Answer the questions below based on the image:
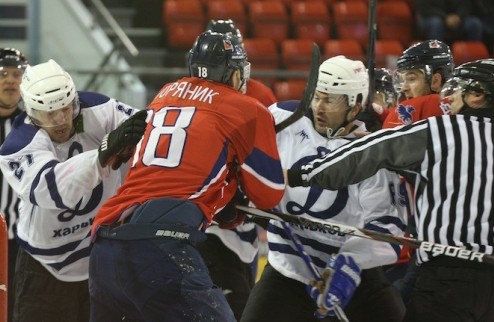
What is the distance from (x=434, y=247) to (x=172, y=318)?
0.81 meters

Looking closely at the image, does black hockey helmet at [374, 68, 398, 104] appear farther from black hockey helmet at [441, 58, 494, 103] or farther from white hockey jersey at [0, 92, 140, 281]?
black hockey helmet at [441, 58, 494, 103]

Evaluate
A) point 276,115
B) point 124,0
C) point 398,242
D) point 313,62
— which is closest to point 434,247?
point 398,242

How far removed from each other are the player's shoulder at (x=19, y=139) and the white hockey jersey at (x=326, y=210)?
2.95ft

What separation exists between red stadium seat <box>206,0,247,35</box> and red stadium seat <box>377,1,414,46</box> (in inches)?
47.1

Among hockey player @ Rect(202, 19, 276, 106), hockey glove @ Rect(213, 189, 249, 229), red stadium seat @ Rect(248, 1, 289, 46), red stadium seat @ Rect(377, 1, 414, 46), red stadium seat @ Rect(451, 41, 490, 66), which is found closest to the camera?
hockey glove @ Rect(213, 189, 249, 229)

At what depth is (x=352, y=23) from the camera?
9.23 m

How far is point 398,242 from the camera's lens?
347 centimetres

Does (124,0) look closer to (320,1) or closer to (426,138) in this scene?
(320,1)

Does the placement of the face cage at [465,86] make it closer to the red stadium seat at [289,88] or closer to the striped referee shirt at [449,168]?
the striped referee shirt at [449,168]

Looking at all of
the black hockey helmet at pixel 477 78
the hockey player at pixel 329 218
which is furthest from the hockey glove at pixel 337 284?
the black hockey helmet at pixel 477 78

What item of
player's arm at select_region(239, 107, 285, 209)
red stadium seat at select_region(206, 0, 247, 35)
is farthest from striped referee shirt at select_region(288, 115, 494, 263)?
red stadium seat at select_region(206, 0, 247, 35)

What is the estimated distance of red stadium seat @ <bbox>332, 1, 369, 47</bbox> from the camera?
920cm

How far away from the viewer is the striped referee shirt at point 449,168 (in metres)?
3.18

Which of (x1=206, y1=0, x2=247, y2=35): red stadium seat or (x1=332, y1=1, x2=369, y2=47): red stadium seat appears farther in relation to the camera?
(x1=332, y1=1, x2=369, y2=47): red stadium seat
